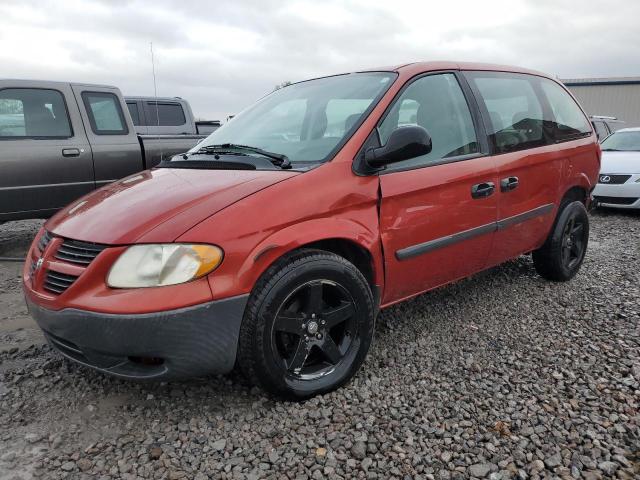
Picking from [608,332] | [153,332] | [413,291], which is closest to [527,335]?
[608,332]

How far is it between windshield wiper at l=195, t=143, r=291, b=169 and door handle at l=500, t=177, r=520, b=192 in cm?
152

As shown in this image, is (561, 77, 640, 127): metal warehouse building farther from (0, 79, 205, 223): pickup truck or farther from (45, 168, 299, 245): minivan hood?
(45, 168, 299, 245): minivan hood

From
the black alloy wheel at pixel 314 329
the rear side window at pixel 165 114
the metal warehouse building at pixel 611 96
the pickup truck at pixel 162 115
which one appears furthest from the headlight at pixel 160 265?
the metal warehouse building at pixel 611 96

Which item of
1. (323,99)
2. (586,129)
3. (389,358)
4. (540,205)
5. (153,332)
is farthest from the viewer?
(586,129)

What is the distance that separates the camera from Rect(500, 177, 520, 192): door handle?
10.9 ft

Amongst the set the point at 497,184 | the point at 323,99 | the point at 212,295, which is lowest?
the point at 212,295

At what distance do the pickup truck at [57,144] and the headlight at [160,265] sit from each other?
3.81 metres

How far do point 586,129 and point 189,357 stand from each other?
12.7ft

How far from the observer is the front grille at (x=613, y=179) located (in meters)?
7.87

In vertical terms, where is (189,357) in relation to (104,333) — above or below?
below

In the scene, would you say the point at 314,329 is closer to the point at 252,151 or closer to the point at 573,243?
the point at 252,151

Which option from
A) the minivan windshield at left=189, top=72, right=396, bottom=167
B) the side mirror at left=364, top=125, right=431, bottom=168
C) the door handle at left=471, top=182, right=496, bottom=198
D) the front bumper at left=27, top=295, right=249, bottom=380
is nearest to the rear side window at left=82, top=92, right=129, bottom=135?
the minivan windshield at left=189, top=72, right=396, bottom=167

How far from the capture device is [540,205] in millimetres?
3719

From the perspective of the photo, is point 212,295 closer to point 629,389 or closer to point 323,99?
point 323,99
